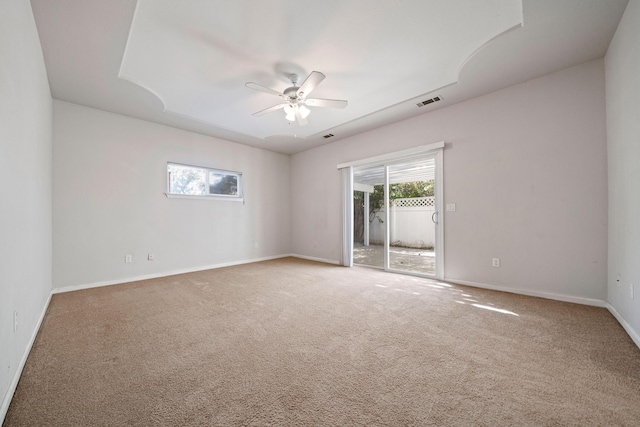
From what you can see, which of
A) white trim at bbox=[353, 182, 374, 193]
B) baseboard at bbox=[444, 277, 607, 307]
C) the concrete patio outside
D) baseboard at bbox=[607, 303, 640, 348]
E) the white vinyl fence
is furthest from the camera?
white trim at bbox=[353, 182, 374, 193]

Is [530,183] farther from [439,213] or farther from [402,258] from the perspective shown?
[402,258]

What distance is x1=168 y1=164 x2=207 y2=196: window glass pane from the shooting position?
→ 14.7ft

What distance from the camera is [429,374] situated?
155 centimetres

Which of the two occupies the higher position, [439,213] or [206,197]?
[206,197]

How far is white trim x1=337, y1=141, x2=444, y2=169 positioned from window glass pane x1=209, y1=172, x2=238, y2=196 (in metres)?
2.39

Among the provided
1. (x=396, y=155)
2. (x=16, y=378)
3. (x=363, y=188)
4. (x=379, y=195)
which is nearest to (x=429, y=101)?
(x=396, y=155)

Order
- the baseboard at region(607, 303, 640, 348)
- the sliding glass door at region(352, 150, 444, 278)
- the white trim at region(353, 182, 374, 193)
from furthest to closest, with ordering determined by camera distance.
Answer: the white trim at region(353, 182, 374, 193), the sliding glass door at region(352, 150, 444, 278), the baseboard at region(607, 303, 640, 348)

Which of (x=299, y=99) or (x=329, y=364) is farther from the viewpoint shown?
(x=299, y=99)

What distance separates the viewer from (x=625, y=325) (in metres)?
2.10

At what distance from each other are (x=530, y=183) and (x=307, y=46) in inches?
122

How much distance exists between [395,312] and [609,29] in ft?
10.9

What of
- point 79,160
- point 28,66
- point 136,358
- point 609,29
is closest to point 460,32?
point 609,29

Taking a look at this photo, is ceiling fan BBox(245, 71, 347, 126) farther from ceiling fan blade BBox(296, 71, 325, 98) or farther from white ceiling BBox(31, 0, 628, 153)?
white ceiling BBox(31, 0, 628, 153)

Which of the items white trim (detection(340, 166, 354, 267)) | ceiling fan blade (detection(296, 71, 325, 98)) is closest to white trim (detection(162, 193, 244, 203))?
white trim (detection(340, 166, 354, 267))
